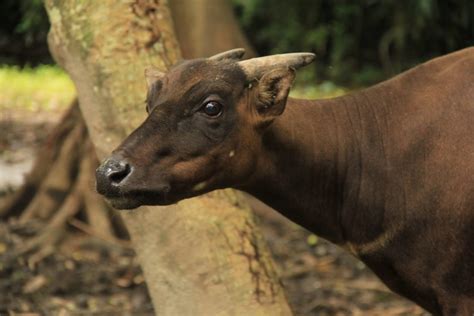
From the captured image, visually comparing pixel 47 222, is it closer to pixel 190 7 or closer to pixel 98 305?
pixel 98 305

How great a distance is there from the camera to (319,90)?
1659 cm

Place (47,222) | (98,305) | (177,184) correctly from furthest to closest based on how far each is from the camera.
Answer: (47,222)
(98,305)
(177,184)

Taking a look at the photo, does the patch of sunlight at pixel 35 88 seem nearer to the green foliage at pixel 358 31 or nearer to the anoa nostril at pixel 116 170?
the green foliage at pixel 358 31

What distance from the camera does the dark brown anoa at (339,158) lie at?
499cm

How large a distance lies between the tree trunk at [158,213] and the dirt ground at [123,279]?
4.29 ft

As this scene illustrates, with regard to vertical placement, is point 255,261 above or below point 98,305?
above

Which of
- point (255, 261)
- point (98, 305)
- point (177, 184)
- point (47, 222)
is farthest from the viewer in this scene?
point (47, 222)

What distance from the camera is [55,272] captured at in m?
8.41

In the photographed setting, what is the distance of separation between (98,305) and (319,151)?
3.00m

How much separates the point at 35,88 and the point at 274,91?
41.8 feet

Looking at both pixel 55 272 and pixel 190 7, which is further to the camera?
pixel 190 7

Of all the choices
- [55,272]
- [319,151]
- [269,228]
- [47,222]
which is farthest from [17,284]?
[319,151]

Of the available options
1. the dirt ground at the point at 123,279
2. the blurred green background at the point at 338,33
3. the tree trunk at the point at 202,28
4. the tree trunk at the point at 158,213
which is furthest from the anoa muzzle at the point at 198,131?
the blurred green background at the point at 338,33

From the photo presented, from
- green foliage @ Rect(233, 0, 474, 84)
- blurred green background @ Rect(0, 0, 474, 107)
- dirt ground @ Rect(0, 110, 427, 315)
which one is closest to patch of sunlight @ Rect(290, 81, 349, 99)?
blurred green background @ Rect(0, 0, 474, 107)
